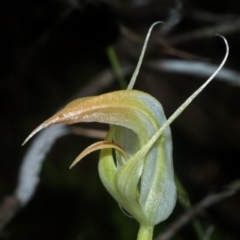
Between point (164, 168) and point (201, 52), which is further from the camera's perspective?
point (201, 52)

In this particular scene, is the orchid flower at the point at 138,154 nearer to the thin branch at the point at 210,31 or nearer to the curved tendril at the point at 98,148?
the curved tendril at the point at 98,148

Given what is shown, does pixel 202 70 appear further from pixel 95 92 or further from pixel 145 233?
pixel 145 233

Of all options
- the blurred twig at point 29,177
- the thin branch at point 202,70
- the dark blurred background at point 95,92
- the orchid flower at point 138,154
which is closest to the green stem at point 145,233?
the orchid flower at point 138,154

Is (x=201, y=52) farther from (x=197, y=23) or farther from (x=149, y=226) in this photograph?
(x=149, y=226)

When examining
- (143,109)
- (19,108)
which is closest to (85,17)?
(19,108)

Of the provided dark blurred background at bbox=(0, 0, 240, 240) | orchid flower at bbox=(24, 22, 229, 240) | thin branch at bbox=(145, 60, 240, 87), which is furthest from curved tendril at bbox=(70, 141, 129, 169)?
dark blurred background at bbox=(0, 0, 240, 240)

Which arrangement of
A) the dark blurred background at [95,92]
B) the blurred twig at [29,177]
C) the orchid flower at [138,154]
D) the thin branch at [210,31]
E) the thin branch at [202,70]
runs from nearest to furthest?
the orchid flower at [138,154], the blurred twig at [29,177], the thin branch at [202,70], the thin branch at [210,31], the dark blurred background at [95,92]

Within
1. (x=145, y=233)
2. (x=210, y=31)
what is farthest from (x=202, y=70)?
(x=145, y=233)

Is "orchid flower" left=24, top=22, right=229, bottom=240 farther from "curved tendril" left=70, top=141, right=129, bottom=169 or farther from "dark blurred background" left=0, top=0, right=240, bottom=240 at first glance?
"dark blurred background" left=0, top=0, right=240, bottom=240
